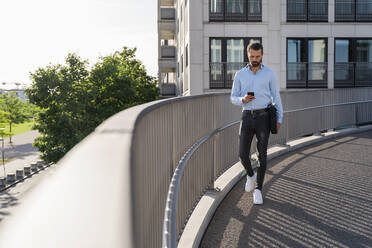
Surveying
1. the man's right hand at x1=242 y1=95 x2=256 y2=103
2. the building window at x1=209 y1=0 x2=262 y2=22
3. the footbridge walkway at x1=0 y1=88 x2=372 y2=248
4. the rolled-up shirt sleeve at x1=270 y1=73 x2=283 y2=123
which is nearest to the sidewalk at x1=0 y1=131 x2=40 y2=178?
the building window at x1=209 y1=0 x2=262 y2=22

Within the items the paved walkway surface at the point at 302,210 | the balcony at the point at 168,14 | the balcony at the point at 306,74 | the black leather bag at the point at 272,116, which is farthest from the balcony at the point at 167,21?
the black leather bag at the point at 272,116

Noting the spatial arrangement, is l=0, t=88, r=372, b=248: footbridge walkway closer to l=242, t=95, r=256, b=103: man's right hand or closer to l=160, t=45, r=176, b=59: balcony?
l=242, t=95, r=256, b=103: man's right hand

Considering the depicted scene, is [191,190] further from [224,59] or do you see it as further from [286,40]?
[286,40]

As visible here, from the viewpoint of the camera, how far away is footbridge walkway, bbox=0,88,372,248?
27.1 inches

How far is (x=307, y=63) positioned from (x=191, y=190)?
2204 centimetres

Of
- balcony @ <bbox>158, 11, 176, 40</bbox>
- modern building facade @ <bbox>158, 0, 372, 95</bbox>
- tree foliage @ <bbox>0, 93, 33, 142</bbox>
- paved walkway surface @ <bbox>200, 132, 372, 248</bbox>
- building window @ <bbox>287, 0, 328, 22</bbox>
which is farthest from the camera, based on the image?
tree foliage @ <bbox>0, 93, 33, 142</bbox>

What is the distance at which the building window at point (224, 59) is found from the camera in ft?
80.5

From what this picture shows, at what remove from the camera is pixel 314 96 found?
13516 millimetres

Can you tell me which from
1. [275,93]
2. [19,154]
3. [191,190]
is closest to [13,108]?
[19,154]

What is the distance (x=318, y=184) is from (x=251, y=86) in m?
2.24

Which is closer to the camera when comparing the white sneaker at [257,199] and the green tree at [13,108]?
the white sneaker at [257,199]

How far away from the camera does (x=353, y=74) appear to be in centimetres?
2566

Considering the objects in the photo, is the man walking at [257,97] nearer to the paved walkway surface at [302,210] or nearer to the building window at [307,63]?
the paved walkway surface at [302,210]

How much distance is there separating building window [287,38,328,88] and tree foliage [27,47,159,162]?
20932mm
